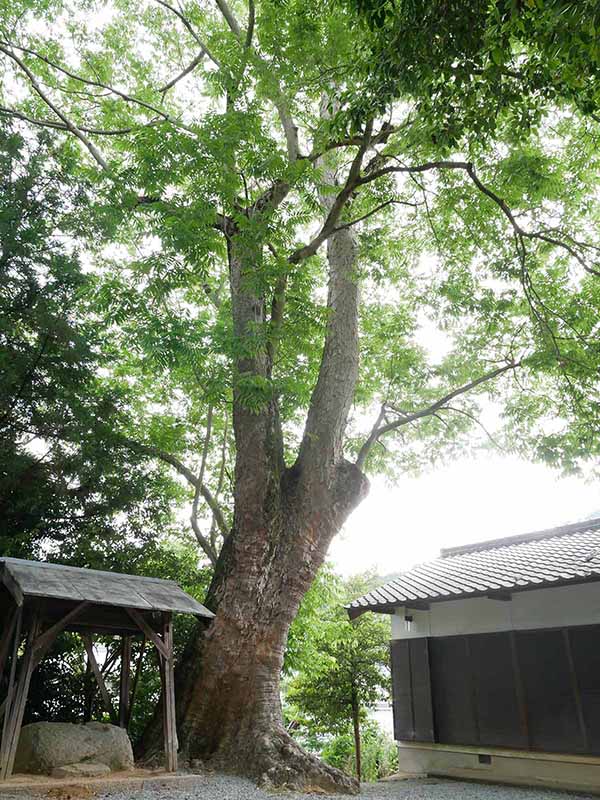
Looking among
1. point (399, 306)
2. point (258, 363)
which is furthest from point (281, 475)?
point (399, 306)

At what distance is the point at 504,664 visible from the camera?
8.55m

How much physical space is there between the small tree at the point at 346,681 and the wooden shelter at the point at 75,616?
5893 millimetres

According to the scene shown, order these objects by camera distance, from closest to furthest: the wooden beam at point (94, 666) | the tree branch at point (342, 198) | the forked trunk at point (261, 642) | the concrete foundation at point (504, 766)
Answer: the forked trunk at point (261, 642), the tree branch at point (342, 198), the concrete foundation at point (504, 766), the wooden beam at point (94, 666)

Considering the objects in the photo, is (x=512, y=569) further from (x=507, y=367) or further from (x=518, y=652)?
(x=507, y=367)

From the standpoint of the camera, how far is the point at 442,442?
11445 mm

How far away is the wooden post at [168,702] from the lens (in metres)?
5.97

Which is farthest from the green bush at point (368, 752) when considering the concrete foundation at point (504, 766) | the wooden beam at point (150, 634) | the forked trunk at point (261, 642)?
the wooden beam at point (150, 634)

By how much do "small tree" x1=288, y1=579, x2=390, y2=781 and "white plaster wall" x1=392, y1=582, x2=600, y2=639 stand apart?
103 inches

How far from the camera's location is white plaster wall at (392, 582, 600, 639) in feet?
26.2

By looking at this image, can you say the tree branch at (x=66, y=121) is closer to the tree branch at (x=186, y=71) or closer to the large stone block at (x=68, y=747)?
the tree branch at (x=186, y=71)

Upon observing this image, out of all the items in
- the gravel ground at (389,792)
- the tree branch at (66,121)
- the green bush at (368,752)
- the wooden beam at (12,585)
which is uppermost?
the tree branch at (66,121)

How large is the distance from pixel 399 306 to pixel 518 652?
20.9ft

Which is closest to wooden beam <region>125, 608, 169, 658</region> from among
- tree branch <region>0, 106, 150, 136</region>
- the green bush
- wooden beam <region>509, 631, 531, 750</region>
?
wooden beam <region>509, 631, 531, 750</region>

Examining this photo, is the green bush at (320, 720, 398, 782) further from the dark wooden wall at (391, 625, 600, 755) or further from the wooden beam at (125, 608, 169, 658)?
the wooden beam at (125, 608, 169, 658)
